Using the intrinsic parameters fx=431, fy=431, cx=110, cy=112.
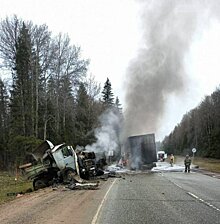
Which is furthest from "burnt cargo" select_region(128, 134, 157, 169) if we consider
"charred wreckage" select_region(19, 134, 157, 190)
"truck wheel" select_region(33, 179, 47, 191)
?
"truck wheel" select_region(33, 179, 47, 191)

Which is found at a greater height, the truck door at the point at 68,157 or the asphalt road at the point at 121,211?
the truck door at the point at 68,157

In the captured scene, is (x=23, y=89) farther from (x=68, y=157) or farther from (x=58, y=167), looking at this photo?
(x=58, y=167)

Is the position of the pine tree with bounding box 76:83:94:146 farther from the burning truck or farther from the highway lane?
the highway lane

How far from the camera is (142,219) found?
11.0m

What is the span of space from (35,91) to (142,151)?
17.8 meters

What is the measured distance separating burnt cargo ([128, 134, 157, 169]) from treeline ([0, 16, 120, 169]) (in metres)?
5.72

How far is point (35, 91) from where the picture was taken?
51688mm

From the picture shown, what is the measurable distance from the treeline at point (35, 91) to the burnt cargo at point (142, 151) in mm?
5717

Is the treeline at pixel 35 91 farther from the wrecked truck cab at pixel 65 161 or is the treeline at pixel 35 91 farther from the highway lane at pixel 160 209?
the highway lane at pixel 160 209

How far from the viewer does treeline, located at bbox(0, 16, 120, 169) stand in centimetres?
4925

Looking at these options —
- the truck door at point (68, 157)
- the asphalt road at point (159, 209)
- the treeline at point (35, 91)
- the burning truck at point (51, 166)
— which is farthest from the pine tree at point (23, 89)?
the asphalt road at point (159, 209)

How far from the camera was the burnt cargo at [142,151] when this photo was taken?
39500mm

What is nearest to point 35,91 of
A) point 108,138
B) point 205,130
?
point 108,138

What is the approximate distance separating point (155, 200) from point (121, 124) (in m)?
31.0
